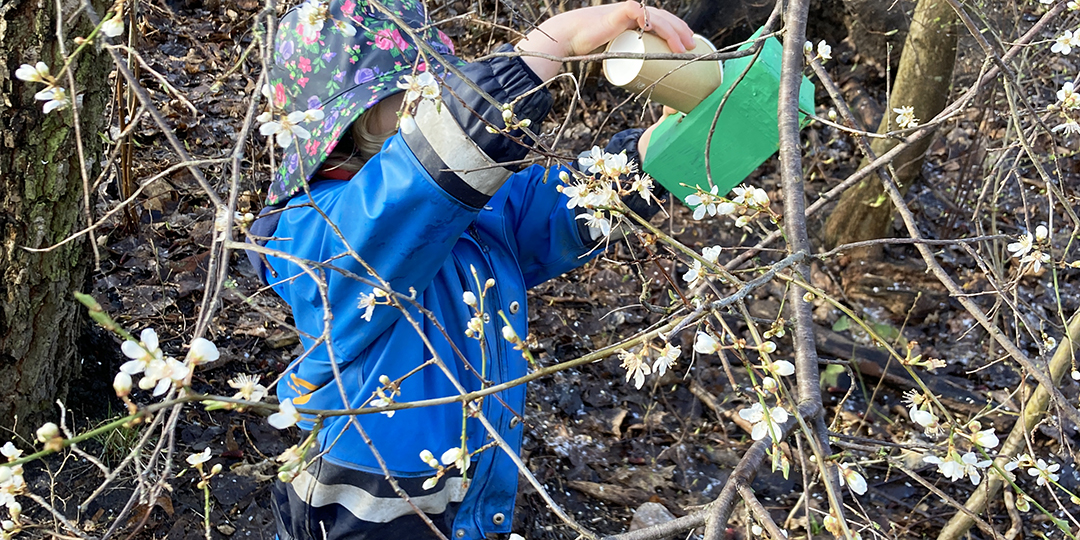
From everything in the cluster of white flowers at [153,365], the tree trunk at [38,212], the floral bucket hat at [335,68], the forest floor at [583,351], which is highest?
the floral bucket hat at [335,68]

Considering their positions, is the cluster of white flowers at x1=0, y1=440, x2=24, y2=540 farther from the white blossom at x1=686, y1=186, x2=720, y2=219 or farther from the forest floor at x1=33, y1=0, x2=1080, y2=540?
the forest floor at x1=33, y1=0, x2=1080, y2=540

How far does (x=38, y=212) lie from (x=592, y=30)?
1.63 m

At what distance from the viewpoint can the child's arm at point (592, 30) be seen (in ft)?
4.85

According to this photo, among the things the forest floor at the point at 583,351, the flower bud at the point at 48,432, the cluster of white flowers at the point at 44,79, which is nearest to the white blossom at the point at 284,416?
the flower bud at the point at 48,432

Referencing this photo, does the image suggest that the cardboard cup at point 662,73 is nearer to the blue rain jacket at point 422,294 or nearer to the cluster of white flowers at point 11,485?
the blue rain jacket at point 422,294

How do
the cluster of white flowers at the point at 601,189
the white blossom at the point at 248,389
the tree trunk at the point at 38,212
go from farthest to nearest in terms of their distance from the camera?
the tree trunk at the point at 38,212 < the cluster of white flowers at the point at 601,189 < the white blossom at the point at 248,389

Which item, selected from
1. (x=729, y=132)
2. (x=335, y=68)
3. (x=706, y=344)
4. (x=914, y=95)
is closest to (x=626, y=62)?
(x=729, y=132)

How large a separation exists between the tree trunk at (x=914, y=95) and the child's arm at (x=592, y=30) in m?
2.17

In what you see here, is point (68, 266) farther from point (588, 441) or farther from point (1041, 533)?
point (1041, 533)

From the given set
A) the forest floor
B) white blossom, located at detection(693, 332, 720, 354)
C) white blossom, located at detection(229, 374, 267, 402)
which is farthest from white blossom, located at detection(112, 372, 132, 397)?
the forest floor

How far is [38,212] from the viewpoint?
216cm

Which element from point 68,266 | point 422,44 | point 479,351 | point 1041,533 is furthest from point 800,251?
point 1041,533

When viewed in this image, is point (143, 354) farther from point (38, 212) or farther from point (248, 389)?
point (38, 212)

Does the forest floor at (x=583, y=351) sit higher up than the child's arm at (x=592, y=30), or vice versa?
the child's arm at (x=592, y=30)
